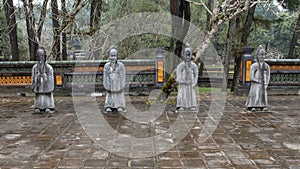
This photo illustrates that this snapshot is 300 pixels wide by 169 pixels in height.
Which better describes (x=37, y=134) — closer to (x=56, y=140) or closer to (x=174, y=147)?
(x=56, y=140)

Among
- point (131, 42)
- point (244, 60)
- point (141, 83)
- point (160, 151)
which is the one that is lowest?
point (160, 151)

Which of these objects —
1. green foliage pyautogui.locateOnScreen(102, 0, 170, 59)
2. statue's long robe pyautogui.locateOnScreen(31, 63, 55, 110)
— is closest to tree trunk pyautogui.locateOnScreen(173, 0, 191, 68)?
green foliage pyautogui.locateOnScreen(102, 0, 170, 59)

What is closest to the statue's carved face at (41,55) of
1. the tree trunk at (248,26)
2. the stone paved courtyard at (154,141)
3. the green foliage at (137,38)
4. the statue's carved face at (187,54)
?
the stone paved courtyard at (154,141)

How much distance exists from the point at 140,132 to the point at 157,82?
4.66 metres

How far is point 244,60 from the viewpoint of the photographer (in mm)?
10586

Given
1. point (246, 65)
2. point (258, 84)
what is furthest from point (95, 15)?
point (258, 84)

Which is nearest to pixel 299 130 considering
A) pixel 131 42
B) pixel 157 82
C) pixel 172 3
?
pixel 157 82

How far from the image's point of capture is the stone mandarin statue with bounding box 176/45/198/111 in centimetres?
775

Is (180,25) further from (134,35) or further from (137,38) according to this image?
(137,38)

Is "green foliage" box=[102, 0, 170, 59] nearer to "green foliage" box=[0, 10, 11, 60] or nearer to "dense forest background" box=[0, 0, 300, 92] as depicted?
"dense forest background" box=[0, 0, 300, 92]

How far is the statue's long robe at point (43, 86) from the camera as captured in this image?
7759mm

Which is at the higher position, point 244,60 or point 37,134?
point 244,60

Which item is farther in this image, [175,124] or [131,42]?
[131,42]

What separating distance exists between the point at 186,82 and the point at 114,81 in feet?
6.41
